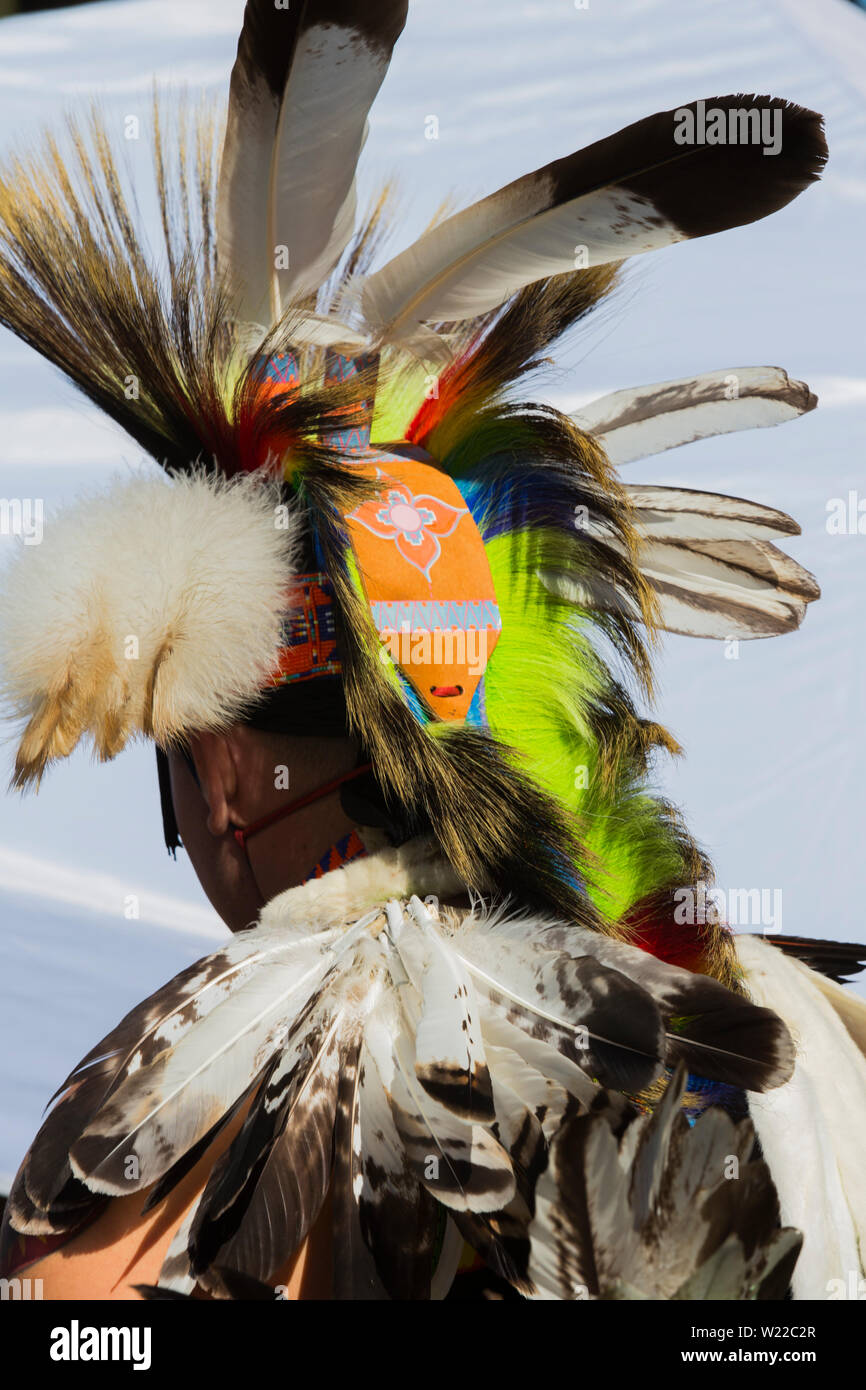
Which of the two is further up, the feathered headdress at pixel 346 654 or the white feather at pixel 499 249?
the white feather at pixel 499 249

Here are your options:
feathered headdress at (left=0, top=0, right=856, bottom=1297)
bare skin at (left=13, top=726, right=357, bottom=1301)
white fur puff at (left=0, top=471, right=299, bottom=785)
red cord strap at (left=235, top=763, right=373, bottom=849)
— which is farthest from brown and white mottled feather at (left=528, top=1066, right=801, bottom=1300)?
white fur puff at (left=0, top=471, right=299, bottom=785)

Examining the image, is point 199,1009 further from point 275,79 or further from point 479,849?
point 275,79

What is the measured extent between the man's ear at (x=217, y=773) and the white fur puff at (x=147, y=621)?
45 mm

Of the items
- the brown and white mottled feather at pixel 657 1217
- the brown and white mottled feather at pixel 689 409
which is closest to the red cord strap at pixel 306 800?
the brown and white mottled feather at pixel 657 1217

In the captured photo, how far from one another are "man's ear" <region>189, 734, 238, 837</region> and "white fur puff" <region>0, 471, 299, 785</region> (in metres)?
0.05

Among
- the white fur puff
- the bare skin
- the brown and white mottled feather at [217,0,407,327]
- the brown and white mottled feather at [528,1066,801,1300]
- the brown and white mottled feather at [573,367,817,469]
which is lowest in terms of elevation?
the brown and white mottled feather at [528,1066,801,1300]

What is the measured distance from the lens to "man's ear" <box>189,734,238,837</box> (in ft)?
3.49

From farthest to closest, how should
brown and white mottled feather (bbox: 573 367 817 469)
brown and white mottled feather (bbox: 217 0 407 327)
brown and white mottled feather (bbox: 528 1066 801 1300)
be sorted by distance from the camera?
brown and white mottled feather (bbox: 573 367 817 469)
brown and white mottled feather (bbox: 217 0 407 327)
brown and white mottled feather (bbox: 528 1066 801 1300)

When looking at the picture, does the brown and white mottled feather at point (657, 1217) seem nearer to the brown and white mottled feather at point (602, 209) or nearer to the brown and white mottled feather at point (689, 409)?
the brown and white mottled feather at point (602, 209)

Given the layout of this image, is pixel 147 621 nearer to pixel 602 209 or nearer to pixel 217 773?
pixel 217 773

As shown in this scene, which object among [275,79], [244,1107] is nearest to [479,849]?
[244,1107]

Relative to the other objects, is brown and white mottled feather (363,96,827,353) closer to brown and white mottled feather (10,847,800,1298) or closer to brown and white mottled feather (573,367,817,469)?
brown and white mottled feather (573,367,817,469)

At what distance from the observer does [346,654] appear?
3.28ft

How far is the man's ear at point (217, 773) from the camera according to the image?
1062mm
